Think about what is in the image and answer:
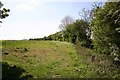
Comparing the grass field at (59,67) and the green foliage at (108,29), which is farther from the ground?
the green foliage at (108,29)

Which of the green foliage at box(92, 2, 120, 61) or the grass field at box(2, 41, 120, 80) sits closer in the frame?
the grass field at box(2, 41, 120, 80)

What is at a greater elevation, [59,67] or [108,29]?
[108,29]

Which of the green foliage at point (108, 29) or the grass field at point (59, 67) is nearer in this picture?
the grass field at point (59, 67)

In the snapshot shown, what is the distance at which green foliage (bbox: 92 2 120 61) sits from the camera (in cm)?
2384

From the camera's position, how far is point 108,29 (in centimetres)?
2539

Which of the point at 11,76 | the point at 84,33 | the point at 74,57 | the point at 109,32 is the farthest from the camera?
the point at 84,33

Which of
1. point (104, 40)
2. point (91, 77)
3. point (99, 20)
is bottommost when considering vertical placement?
point (91, 77)

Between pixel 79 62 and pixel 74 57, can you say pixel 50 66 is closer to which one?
pixel 79 62

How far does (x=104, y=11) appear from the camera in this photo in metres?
26.8

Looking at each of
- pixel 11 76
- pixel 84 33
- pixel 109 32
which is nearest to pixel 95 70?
pixel 109 32

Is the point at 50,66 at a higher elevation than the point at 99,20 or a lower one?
lower

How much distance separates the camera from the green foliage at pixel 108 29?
78.2 feet

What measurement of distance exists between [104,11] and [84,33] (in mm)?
31266

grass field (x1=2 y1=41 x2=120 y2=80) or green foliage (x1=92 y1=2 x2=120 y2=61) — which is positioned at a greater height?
green foliage (x1=92 y1=2 x2=120 y2=61)
